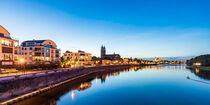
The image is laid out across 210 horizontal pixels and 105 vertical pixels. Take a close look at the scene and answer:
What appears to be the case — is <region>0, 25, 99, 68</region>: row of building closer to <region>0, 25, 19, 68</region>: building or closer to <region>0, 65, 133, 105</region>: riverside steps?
<region>0, 25, 19, 68</region>: building

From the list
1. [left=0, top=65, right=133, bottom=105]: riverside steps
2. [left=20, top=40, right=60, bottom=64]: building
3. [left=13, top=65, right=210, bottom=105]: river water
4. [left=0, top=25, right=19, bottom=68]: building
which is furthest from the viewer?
[left=20, top=40, right=60, bottom=64]: building

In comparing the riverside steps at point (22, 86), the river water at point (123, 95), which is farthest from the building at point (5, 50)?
the river water at point (123, 95)

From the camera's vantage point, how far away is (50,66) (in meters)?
50.7

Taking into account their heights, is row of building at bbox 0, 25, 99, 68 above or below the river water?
above

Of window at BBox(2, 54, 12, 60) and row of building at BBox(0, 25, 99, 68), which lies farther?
row of building at BBox(0, 25, 99, 68)

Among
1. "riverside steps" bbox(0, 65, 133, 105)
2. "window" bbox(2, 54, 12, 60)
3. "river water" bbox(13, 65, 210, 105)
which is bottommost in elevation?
"river water" bbox(13, 65, 210, 105)

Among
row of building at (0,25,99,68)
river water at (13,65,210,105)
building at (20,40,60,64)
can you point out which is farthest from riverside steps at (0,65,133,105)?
building at (20,40,60,64)

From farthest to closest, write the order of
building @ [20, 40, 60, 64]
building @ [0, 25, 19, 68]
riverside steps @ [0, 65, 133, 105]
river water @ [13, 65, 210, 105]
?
building @ [20, 40, 60, 64], building @ [0, 25, 19, 68], river water @ [13, 65, 210, 105], riverside steps @ [0, 65, 133, 105]

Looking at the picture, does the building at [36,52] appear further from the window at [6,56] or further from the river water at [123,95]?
the river water at [123,95]

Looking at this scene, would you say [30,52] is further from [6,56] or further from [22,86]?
[22,86]

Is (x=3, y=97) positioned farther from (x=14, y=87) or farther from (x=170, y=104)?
(x=170, y=104)

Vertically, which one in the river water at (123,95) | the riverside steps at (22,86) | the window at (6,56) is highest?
the window at (6,56)

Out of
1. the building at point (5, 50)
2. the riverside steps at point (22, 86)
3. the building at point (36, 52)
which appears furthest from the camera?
the building at point (36, 52)

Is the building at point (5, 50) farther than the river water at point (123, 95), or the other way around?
the building at point (5, 50)
